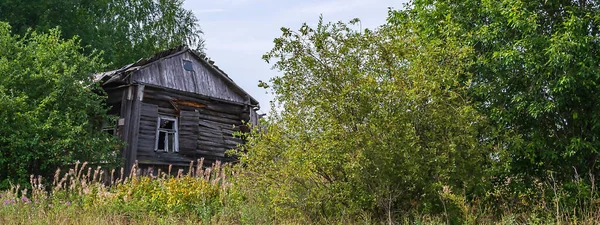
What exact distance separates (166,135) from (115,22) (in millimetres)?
13758

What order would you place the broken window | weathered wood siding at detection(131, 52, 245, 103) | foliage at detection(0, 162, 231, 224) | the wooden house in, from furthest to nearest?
weathered wood siding at detection(131, 52, 245, 103) < the wooden house < the broken window < foliage at detection(0, 162, 231, 224)

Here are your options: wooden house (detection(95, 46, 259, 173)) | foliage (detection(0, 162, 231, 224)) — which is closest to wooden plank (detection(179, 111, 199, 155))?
wooden house (detection(95, 46, 259, 173))

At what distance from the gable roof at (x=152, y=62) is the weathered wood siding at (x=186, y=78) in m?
0.09

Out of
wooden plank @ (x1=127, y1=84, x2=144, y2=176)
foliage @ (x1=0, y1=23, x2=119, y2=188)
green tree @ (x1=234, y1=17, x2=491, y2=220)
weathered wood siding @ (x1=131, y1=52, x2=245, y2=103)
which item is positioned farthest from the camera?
Answer: weathered wood siding @ (x1=131, y1=52, x2=245, y2=103)

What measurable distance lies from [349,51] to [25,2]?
20.1 metres

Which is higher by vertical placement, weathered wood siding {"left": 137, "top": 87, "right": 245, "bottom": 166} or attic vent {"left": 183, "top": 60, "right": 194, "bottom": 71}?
attic vent {"left": 183, "top": 60, "right": 194, "bottom": 71}

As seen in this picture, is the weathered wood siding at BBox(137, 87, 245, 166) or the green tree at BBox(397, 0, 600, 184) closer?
the green tree at BBox(397, 0, 600, 184)

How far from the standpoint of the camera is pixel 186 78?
16.9m

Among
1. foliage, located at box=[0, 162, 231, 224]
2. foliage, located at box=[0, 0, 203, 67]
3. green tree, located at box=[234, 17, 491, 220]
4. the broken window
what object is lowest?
foliage, located at box=[0, 162, 231, 224]

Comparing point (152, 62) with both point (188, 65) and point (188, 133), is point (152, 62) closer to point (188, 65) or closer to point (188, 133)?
point (188, 65)

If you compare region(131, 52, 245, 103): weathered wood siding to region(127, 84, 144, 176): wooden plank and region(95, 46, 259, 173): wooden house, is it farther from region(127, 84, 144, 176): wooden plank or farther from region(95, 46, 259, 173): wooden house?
region(127, 84, 144, 176): wooden plank

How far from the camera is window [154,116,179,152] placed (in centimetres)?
1592

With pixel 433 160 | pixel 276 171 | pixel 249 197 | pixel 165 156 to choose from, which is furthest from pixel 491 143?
pixel 165 156

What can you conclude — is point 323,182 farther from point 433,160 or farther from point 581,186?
point 581,186
